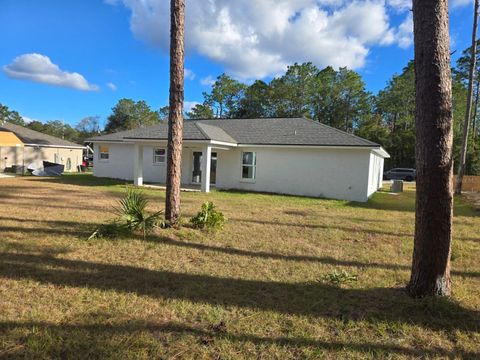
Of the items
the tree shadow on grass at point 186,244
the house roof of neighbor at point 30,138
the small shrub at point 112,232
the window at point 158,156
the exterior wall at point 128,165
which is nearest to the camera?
the tree shadow on grass at point 186,244

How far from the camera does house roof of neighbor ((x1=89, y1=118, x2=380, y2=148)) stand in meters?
16.6

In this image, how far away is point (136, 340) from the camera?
335 cm

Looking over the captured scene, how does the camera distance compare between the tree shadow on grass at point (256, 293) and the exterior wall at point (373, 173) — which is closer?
the tree shadow on grass at point (256, 293)

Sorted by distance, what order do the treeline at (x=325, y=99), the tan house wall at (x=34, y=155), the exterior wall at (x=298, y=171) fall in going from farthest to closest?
the treeline at (x=325, y=99), the tan house wall at (x=34, y=155), the exterior wall at (x=298, y=171)

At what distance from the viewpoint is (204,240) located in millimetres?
7250

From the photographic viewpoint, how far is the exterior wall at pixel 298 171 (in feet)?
52.6

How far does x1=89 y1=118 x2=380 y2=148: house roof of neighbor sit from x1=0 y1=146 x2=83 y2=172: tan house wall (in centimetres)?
1203

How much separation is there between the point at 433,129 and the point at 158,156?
1858 centimetres

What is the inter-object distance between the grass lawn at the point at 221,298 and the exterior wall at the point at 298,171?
7.77m

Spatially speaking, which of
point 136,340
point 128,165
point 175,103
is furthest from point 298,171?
point 136,340

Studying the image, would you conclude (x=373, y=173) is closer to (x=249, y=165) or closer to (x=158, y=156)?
(x=249, y=165)

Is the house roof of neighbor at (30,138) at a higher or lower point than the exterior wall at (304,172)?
higher

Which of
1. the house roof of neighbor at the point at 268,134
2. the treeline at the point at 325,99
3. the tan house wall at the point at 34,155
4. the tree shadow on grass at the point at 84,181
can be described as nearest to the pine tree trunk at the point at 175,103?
the house roof of neighbor at the point at 268,134

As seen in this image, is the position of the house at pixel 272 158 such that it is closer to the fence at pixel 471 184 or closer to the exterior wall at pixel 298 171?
the exterior wall at pixel 298 171
